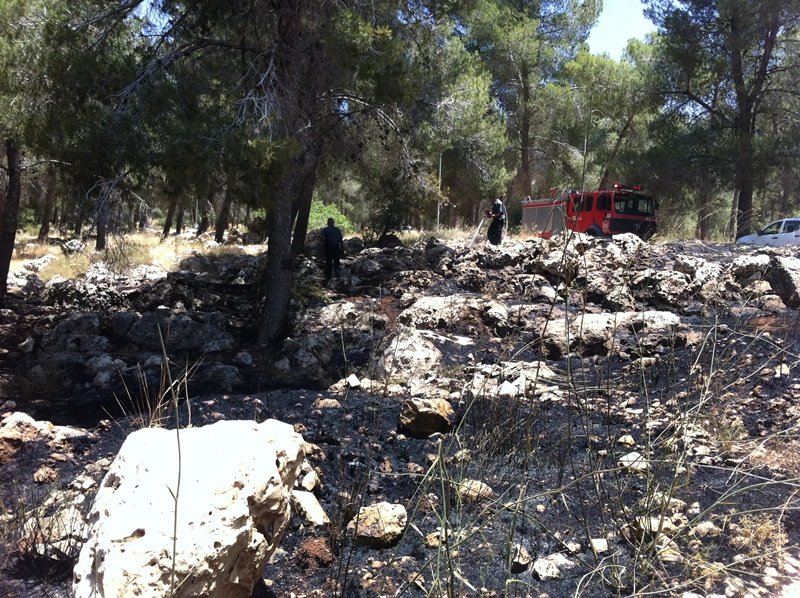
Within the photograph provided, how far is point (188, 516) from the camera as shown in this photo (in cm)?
267

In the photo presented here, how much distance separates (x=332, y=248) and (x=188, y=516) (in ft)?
38.0

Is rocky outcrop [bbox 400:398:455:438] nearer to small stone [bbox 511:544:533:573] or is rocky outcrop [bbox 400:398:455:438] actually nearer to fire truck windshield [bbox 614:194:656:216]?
small stone [bbox 511:544:533:573]

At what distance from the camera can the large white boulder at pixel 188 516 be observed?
8.20 feet

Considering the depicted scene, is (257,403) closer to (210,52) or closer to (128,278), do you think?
(210,52)

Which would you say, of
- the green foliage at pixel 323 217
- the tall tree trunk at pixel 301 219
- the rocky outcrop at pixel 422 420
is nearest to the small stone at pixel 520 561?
the rocky outcrop at pixel 422 420

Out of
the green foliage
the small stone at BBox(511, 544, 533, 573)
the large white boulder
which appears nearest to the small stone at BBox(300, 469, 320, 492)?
the large white boulder

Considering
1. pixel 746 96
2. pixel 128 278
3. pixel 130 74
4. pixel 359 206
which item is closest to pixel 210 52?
pixel 130 74

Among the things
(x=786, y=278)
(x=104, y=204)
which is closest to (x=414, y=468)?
(x=104, y=204)

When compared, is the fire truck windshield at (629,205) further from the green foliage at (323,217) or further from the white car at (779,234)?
the green foliage at (323,217)

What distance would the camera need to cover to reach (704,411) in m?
5.05

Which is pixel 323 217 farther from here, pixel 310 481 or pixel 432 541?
pixel 432 541

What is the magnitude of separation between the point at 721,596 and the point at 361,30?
27.6 ft

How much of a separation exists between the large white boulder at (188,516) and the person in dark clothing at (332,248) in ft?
35.6

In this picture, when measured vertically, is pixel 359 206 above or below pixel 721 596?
above
